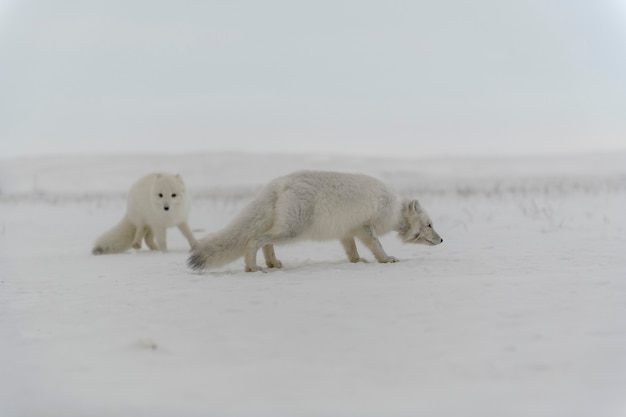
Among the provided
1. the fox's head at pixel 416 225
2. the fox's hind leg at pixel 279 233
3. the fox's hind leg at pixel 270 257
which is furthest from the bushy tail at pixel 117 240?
the fox's head at pixel 416 225

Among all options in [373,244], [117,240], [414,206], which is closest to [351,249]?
[373,244]

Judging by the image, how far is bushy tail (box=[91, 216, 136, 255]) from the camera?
6367 millimetres

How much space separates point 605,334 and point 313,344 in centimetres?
124

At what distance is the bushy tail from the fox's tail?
6.89 ft

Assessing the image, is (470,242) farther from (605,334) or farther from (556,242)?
(605,334)

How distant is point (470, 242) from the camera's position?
6211 mm

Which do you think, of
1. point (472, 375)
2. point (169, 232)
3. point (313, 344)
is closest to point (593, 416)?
point (472, 375)

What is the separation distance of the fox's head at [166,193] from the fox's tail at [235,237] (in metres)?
1.62

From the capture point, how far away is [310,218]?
188 inches

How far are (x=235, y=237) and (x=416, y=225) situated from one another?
1.63 metres

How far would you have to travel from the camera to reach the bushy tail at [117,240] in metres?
6.37

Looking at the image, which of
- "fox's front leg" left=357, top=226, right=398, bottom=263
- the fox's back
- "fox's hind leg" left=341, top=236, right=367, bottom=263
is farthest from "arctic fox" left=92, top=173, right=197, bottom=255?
"fox's front leg" left=357, top=226, right=398, bottom=263

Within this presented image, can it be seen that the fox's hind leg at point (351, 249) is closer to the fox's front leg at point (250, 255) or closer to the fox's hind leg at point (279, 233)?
the fox's hind leg at point (279, 233)

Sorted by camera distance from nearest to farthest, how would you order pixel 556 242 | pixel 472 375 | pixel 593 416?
pixel 593 416
pixel 472 375
pixel 556 242
